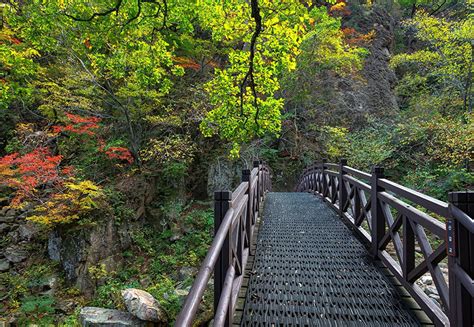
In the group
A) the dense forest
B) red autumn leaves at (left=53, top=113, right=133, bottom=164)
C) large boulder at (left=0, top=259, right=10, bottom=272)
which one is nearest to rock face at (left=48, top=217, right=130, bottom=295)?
the dense forest

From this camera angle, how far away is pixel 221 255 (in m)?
2.37

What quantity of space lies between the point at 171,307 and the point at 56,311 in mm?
4475

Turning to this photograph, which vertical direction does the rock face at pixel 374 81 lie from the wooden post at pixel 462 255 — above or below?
above

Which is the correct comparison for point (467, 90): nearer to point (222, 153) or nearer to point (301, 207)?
point (301, 207)

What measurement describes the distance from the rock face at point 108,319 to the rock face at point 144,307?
135 mm

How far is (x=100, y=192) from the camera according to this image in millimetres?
9438

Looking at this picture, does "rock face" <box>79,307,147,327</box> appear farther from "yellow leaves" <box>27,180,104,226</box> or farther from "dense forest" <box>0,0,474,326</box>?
"yellow leaves" <box>27,180,104,226</box>

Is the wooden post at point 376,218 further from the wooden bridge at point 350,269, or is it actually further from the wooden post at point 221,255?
the wooden post at point 221,255

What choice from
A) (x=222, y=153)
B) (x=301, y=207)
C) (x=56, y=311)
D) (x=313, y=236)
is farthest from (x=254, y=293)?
(x=222, y=153)

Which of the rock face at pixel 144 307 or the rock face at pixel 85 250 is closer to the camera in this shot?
the rock face at pixel 144 307

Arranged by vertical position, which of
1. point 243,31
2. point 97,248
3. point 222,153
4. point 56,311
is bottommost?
point 56,311

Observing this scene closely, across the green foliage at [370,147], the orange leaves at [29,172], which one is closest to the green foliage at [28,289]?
the orange leaves at [29,172]

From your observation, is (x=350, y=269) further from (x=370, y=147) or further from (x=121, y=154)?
(x=370, y=147)

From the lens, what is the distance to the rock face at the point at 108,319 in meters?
5.26
